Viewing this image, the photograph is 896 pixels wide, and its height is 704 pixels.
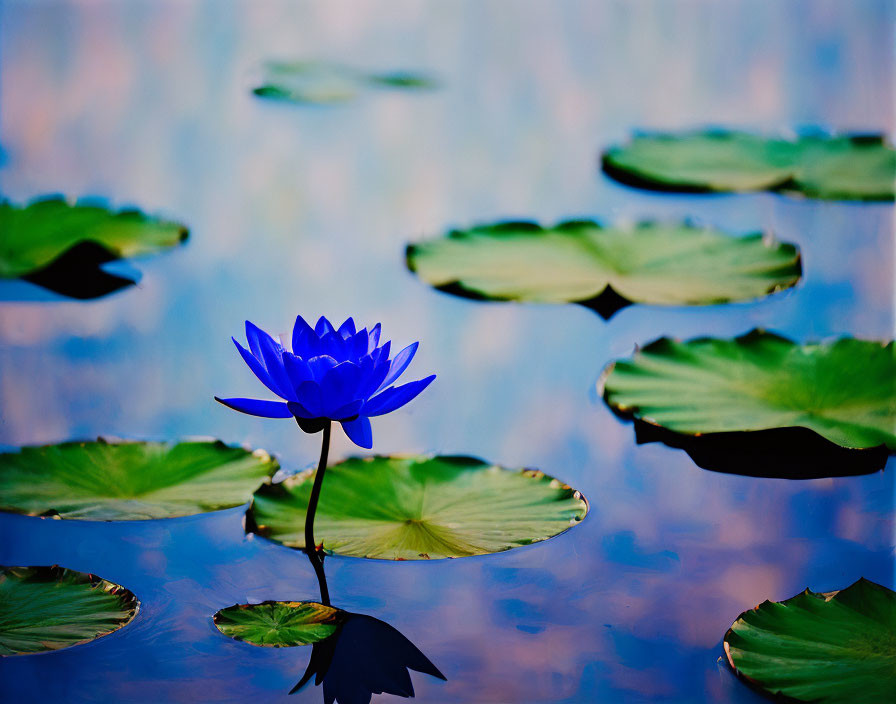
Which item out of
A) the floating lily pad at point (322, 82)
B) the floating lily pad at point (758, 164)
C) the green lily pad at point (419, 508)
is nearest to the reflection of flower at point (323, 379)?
the green lily pad at point (419, 508)

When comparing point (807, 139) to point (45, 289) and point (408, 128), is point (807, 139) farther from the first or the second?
point (45, 289)

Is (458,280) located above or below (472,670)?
above

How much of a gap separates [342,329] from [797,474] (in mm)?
541

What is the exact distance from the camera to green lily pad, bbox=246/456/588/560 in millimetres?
1003

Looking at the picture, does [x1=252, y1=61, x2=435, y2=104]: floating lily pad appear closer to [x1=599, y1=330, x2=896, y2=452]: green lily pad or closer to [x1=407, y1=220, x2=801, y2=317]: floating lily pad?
[x1=407, y1=220, x2=801, y2=317]: floating lily pad

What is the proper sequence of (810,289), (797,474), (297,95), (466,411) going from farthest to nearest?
(297,95), (810,289), (466,411), (797,474)

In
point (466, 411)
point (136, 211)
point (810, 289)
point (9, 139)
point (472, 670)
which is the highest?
point (9, 139)

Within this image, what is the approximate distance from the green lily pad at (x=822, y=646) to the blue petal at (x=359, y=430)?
0.36 metres

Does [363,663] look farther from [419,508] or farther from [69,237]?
[69,237]

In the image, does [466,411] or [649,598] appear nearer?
[649,598]

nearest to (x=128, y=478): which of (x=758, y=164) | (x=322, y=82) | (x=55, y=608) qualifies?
(x=55, y=608)

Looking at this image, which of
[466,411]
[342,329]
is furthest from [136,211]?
[342,329]

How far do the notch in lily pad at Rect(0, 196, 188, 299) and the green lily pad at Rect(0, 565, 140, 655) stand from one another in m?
0.70

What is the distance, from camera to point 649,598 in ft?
3.15
